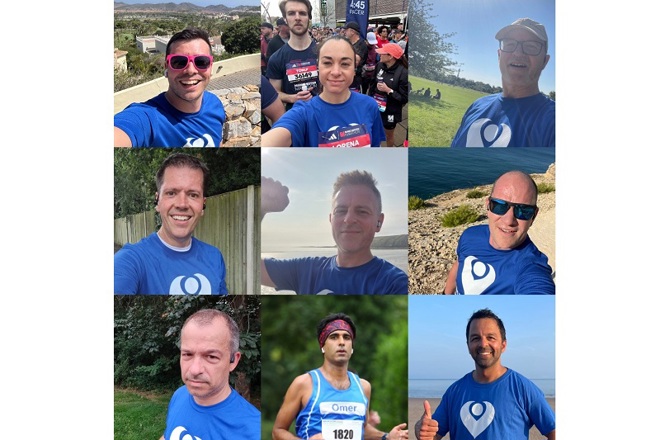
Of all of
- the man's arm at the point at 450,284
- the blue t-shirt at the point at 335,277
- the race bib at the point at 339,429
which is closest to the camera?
the race bib at the point at 339,429

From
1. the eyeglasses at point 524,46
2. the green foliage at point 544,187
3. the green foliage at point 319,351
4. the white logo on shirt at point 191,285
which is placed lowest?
the green foliage at point 319,351

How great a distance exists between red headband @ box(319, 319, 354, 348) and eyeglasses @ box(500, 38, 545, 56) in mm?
2539

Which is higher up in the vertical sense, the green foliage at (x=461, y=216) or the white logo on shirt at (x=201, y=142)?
the white logo on shirt at (x=201, y=142)

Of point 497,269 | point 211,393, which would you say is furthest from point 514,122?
point 211,393

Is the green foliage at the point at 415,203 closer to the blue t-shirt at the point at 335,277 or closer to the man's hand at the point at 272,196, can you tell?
the blue t-shirt at the point at 335,277

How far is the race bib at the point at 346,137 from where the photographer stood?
267 inches

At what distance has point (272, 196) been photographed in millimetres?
6723

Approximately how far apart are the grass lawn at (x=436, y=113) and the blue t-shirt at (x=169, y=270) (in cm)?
188

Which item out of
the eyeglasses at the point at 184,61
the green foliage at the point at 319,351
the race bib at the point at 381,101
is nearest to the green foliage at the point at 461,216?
the green foliage at the point at 319,351

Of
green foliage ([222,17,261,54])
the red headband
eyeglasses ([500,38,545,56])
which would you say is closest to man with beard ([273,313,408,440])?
the red headband

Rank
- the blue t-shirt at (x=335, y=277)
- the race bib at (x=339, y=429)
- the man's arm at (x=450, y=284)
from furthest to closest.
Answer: the man's arm at (x=450, y=284)
the blue t-shirt at (x=335, y=277)
the race bib at (x=339, y=429)

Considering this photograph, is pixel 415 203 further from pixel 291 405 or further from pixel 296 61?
pixel 291 405

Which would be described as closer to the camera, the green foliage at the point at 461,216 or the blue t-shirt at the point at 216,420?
the blue t-shirt at the point at 216,420

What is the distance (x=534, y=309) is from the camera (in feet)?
22.3
